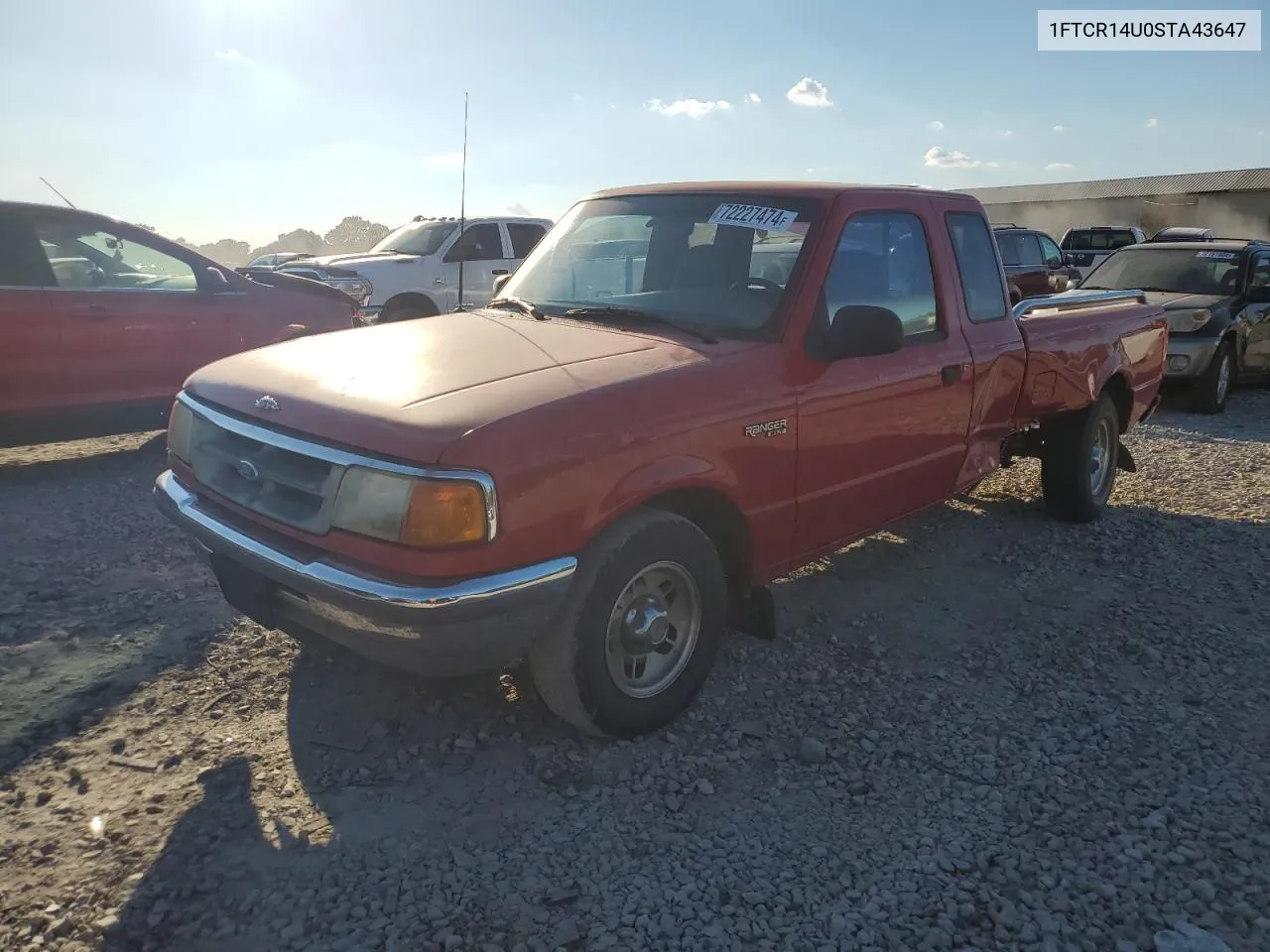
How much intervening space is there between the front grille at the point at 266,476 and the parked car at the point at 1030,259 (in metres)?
12.5

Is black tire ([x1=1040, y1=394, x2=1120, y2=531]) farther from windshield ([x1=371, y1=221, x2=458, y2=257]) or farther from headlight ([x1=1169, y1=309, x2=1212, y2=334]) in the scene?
windshield ([x1=371, y1=221, x2=458, y2=257])

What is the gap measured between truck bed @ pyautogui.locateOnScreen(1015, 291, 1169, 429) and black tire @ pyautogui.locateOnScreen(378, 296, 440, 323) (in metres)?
8.33

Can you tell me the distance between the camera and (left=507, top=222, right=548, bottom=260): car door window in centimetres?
1325

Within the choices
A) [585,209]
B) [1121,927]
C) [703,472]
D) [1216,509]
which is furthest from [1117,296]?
[1121,927]

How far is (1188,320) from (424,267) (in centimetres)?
887

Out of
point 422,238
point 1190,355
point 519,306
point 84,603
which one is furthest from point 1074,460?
point 422,238

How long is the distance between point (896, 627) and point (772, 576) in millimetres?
965

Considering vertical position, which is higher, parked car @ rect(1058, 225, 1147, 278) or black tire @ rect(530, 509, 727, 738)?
parked car @ rect(1058, 225, 1147, 278)

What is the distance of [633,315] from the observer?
373 centimetres

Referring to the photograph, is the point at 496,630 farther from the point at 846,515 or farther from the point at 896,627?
the point at 896,627

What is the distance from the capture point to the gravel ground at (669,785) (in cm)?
245

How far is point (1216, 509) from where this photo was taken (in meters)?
6.22

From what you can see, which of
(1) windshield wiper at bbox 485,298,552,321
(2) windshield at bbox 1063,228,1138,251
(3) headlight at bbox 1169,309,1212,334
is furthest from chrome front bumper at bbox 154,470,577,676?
(2) windshield at bbox 1063,228,1138,251

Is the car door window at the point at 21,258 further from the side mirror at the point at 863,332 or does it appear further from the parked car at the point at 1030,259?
the parked car at the point at 1030,259
